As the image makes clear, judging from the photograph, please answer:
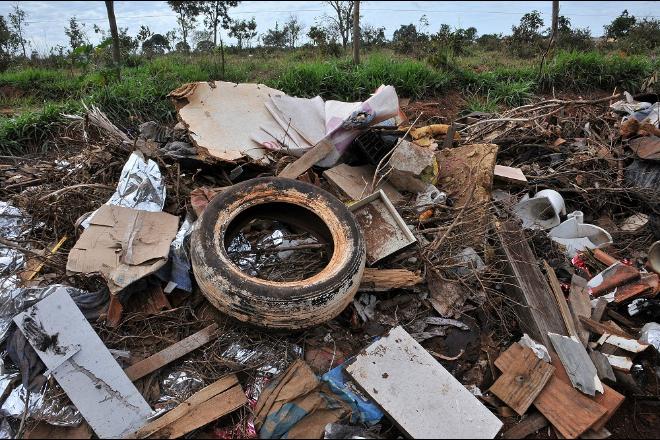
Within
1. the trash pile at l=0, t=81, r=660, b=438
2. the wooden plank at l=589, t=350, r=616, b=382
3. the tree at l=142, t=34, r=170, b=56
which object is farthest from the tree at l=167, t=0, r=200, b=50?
the wooden plank at l=589, t=350, r=616, b=382

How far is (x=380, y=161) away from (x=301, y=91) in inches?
127

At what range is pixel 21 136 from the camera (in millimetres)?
5848

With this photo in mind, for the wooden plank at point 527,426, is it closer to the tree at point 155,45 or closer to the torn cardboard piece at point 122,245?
the torn cardboard piece at point 122,245

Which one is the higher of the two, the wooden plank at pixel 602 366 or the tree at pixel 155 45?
the tree at pixel 155 45

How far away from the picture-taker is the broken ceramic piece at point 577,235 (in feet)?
14.0

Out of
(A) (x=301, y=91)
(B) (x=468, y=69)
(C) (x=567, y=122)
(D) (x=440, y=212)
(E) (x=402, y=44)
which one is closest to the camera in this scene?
(D) (x=440, y=212)

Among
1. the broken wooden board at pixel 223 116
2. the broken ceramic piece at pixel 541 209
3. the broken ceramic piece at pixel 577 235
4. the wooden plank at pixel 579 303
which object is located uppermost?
the broken wooden board at pixel 223 116

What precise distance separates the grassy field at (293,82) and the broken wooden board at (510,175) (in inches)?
91.5

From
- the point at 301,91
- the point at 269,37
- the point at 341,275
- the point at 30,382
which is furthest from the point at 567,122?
the point at 269,37

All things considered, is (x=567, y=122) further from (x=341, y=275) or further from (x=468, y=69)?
(x=341, y=275)

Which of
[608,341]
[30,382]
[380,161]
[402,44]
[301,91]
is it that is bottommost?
[608,341]

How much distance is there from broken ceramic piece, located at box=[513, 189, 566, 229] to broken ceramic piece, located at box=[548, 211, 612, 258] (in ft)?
0.29

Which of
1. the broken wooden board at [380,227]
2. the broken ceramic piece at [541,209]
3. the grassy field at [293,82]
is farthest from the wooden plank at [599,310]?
the grassy field at [293,82]

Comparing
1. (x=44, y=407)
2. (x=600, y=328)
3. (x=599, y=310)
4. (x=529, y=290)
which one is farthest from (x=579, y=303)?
(x=44, y=407)
